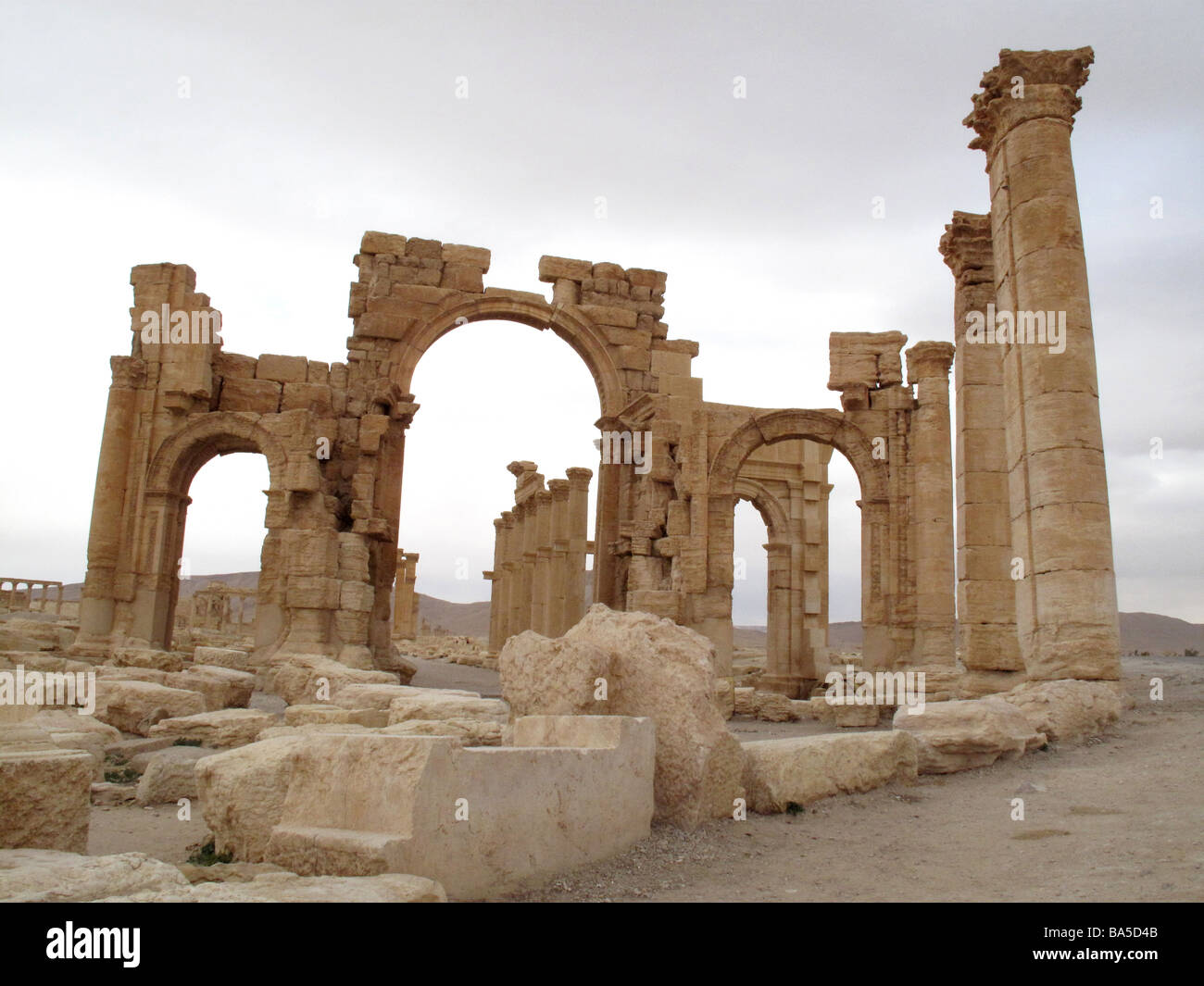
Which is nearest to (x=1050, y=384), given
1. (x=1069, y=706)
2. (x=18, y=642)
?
(x=1069, y=706)

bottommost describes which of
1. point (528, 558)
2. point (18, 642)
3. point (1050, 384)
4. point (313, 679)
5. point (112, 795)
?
point (112, 795)

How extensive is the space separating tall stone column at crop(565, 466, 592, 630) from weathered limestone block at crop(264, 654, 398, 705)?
12.4 m

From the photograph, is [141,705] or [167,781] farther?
[141,705]

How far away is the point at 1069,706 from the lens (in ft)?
27.8

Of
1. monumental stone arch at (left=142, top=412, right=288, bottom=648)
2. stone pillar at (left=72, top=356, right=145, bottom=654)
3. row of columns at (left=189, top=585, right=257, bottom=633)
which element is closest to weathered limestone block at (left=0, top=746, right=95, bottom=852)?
monumental stone arch at (left=142, top=412, right=288, bottom=648)

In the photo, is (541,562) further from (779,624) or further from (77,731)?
(77,731)

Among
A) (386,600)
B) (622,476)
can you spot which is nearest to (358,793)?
(386,600)

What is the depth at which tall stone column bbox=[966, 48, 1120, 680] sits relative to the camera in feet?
29.9

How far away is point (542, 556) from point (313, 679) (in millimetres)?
17326

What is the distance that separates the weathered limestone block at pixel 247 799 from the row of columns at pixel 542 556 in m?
16.5

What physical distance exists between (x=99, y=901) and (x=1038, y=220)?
9925 mm

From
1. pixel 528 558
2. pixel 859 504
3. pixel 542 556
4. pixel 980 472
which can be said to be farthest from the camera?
pixel 528 558

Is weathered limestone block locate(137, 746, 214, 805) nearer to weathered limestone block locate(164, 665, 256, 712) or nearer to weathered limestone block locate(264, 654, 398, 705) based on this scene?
weathered limestone block locate(164, 665, 256, 712)

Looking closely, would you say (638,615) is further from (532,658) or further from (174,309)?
(174,309)
